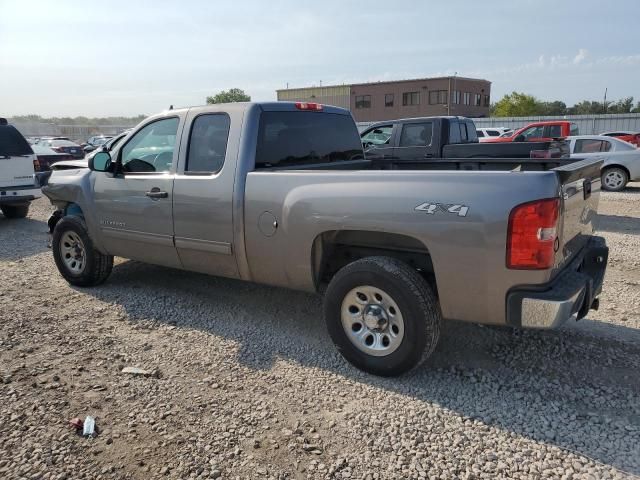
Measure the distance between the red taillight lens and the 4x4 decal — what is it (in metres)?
0.28

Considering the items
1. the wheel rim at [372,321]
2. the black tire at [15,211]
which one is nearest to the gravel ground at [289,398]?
the wheel rim at [372,321]

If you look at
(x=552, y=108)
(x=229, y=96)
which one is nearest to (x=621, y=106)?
(x=552, y=108)

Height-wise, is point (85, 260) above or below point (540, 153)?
below

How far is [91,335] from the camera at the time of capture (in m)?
4.53

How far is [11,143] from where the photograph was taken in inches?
396

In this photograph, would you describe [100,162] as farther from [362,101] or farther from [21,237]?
[362,101]

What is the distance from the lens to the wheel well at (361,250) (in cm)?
364

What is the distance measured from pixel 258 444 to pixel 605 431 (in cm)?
202

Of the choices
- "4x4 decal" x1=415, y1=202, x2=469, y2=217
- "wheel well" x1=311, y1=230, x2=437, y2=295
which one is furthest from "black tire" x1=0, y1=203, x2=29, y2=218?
"4x4 decal" x1=415, y1=202, x2=469, y2=217

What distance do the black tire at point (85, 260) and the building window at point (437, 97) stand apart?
63.4 meters

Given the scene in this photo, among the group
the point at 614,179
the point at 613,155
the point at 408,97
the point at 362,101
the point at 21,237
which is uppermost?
the point at 408,97

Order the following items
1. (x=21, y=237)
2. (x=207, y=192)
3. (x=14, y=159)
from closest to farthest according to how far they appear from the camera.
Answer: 1. (x=207, y=192)
2. (x=21, y=237)
3. (x=14, y=159)

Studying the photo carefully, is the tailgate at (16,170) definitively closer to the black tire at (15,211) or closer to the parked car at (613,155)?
the black tire at (15,211)

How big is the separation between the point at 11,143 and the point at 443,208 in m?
9.85
